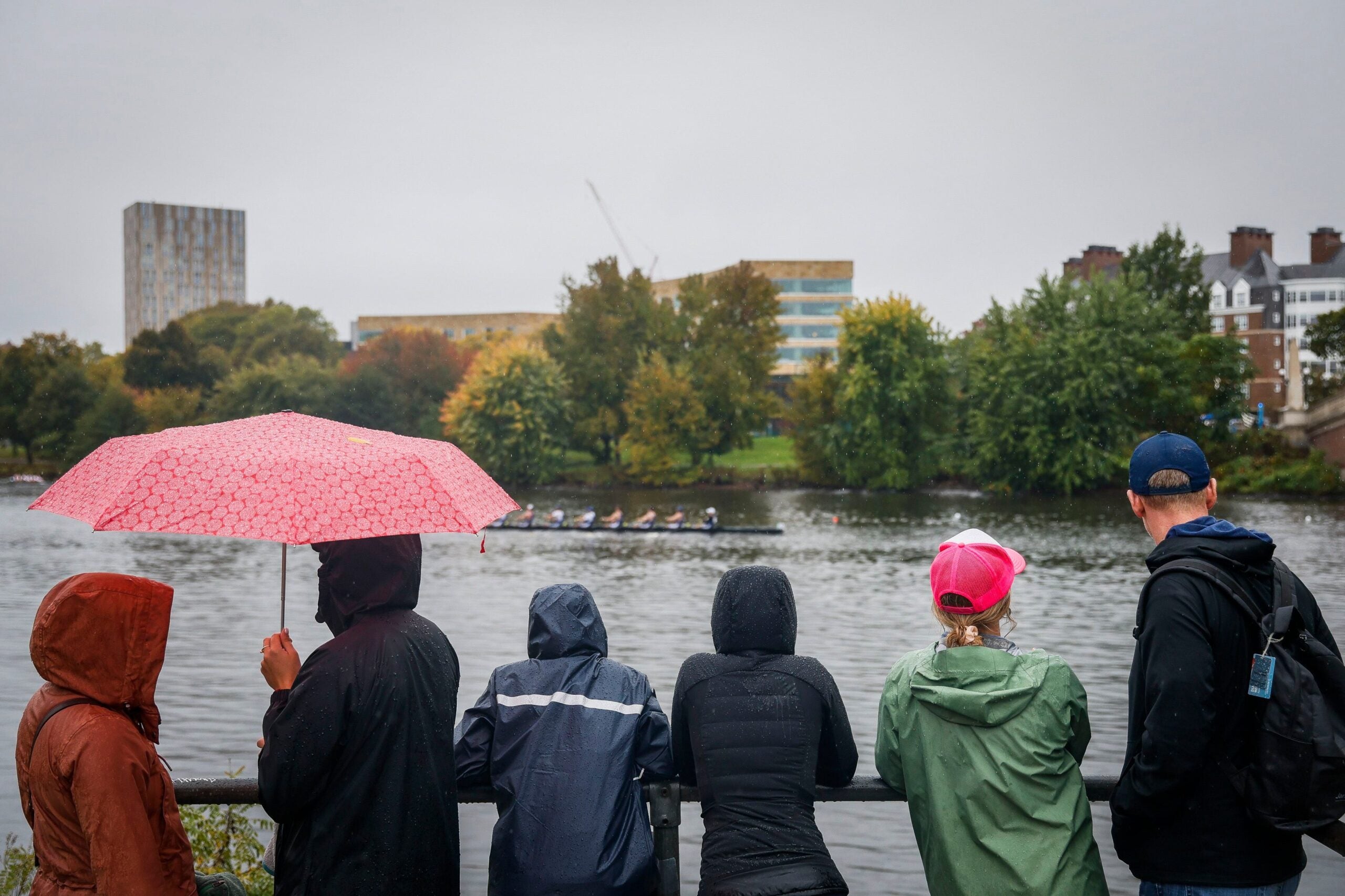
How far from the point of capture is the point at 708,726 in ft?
11.4

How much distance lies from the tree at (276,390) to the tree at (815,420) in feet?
90.8

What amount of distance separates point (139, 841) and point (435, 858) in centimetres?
74

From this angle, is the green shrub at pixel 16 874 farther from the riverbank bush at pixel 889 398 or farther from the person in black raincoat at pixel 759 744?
the riverbank bush at pixel 889 398

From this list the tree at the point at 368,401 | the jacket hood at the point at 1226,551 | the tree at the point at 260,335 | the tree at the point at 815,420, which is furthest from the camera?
the tree at the point at 260,335

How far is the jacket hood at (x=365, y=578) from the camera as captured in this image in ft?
10.6

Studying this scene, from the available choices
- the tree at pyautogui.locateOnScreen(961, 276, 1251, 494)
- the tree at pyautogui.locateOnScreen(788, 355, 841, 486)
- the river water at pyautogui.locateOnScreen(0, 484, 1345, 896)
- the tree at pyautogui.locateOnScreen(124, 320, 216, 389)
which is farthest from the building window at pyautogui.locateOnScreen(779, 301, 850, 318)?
the river water at pyautogui.locateOnScreen(0, 484, 1345, 896)

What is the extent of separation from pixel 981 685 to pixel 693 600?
2215 centimetres

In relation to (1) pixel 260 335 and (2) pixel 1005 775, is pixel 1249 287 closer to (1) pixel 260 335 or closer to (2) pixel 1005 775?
(1) pixel 260 335

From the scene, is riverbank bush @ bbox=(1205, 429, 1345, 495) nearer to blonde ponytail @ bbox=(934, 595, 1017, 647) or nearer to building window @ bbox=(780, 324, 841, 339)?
blonde ponytail @ bbox=(934, 595, 1017, 647)

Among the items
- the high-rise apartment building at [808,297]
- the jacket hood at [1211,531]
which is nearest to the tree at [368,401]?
the high-rise apartment building at [808,297]

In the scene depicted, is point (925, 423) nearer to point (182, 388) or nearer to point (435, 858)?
point (182, 388)

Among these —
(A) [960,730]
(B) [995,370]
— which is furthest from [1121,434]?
(A) [960,730]

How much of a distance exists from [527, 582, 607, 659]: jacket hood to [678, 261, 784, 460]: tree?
2592 inches

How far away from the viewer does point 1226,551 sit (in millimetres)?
3059
